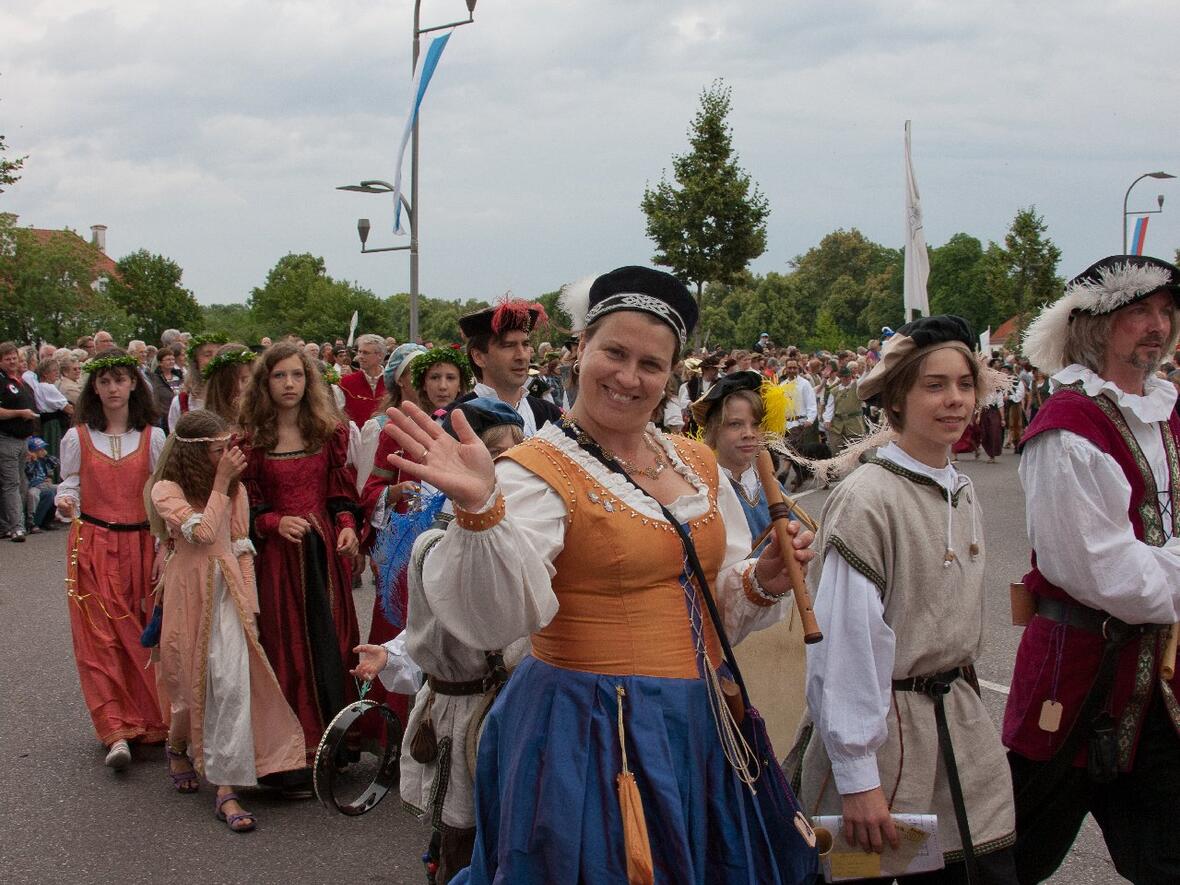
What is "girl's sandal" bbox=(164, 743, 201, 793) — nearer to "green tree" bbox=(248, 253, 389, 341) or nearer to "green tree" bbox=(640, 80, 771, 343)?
"green tree" bbox=(640, 80, 771, 343)

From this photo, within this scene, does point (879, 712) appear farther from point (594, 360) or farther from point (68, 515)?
point (68, 515)

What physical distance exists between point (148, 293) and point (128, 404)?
73.7 metres

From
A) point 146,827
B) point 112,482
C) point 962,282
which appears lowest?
point 146,827

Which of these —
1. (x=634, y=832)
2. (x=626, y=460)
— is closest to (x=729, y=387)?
(x=626, y=460)

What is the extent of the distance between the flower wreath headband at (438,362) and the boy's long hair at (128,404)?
1.44 meters

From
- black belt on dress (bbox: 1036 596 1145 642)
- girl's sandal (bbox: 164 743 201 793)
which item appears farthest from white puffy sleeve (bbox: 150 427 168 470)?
black belt on dress (bbox: 1036 596 1145 642)

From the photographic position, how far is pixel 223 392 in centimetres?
589

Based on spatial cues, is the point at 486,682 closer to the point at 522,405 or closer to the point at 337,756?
the point at 337,756

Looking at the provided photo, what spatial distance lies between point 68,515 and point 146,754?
128cm

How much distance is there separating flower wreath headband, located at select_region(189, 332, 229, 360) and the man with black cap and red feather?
283 centimetres

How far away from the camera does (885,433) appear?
10.2 ft

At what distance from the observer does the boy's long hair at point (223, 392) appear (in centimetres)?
587

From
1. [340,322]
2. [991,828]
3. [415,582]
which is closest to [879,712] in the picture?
[991,828]

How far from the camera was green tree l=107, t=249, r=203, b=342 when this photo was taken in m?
73.7
